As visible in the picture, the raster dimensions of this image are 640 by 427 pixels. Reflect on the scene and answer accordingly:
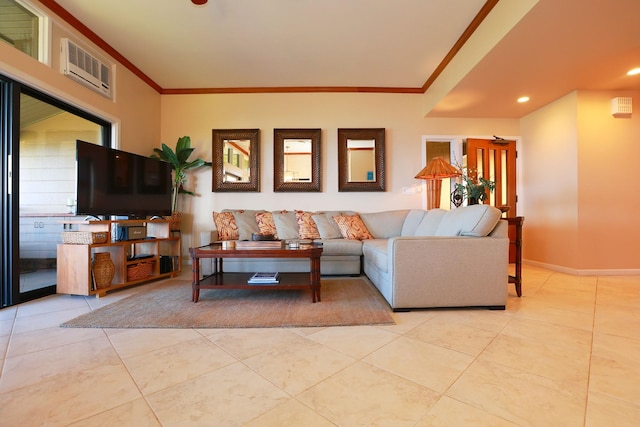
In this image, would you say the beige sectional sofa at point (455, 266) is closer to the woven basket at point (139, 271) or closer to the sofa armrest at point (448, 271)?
the sofa armrest at point (448, 271)

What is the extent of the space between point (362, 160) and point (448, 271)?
99.6 inches

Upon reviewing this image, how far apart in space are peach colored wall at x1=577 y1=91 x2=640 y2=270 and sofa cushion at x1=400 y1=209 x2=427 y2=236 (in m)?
2.00

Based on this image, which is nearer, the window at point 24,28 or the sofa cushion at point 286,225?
the window at point 24,28

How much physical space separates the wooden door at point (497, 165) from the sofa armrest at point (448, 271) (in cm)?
262

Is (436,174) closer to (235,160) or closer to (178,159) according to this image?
(235,160)

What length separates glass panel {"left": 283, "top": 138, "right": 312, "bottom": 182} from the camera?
13.8ft

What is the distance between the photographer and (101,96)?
3125mm

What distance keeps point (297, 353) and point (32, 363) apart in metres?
1.34

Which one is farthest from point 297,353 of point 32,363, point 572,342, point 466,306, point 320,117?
point 320,117

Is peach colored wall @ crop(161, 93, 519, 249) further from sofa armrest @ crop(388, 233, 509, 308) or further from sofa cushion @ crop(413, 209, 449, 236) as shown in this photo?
sofa armrest @ crop(388, 233, 509, 308)

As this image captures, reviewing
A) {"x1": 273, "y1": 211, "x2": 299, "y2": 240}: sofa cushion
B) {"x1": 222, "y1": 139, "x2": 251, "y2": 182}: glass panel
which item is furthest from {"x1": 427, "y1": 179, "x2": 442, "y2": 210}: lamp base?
{"x1": 222, "y1": 139, "x2": 251, "y2": 182}: glass panel

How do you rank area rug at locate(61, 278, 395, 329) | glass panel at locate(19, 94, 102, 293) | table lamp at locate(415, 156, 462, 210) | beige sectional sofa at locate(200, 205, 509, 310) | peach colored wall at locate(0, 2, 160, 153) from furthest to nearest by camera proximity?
table lamp at locate(415, 156, 462, 210) → glass panel at locate(19, 94, 102, 293) → peach colored wall at locate(0, 2, 160, 153) → beige sectional sofa at locate(200, 205, 509, 310) → area rug at locate(61, 278, 395, 329)

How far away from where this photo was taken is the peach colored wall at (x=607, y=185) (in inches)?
135

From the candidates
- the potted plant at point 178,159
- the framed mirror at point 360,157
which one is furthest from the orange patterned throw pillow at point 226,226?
the framed mirror at point 360,157
